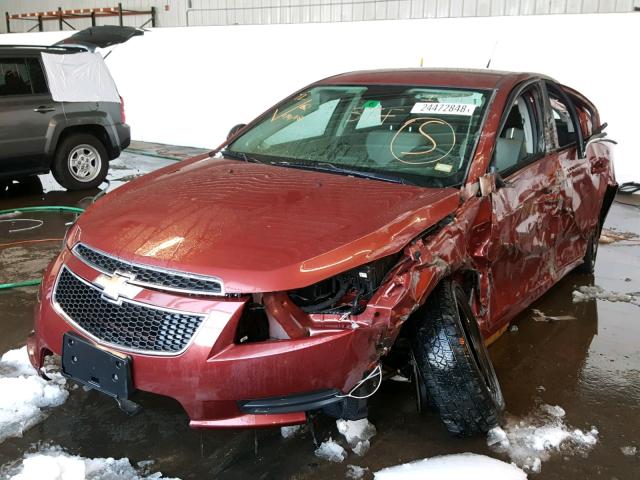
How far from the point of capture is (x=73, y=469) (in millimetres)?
2516

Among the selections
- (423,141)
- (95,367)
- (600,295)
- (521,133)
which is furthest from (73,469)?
(600,295)

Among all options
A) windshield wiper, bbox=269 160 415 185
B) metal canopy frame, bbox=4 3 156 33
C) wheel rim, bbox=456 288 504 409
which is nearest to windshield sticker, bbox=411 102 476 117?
windshield wiper, bbox=269 160 415 185

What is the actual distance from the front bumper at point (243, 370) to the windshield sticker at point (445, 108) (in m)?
1.57

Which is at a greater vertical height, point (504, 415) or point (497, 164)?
point (497, 164)

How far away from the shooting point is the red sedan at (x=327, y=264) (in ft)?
7.64

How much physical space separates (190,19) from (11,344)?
11.9 m

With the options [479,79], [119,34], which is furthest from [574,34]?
[119,34]

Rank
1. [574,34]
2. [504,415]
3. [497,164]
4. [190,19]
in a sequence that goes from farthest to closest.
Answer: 1. [190,19]
2. [574,34]
3. [497,164]
4. [504,415]

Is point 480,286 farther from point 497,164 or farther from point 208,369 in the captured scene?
point 208,369

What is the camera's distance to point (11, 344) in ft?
12.2

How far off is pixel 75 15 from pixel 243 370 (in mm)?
18424

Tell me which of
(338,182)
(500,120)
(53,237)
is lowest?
(53,237)

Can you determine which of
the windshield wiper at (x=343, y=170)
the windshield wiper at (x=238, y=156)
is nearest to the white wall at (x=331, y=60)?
the windshield wiper at (x=238, y=156)

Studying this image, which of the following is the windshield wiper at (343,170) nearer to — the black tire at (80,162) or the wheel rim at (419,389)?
the wheel rim at (419,389)
